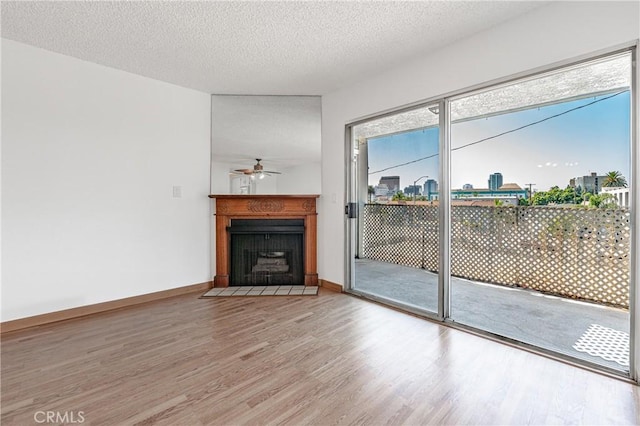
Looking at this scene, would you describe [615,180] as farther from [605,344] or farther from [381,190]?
[381,190]

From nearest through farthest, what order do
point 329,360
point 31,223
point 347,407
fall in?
point 347,407
point 329,360
point 31,223

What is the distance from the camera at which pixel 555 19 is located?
74.9 inches

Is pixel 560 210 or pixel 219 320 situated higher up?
pixel 560 210

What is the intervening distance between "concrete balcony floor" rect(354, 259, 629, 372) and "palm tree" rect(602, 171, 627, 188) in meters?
1.18

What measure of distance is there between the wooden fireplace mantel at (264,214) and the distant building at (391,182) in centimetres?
86

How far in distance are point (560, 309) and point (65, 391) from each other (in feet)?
13.2

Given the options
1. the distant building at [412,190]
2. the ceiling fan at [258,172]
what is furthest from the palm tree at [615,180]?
the ceiling fan at [258,172]

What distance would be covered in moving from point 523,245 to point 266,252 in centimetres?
314

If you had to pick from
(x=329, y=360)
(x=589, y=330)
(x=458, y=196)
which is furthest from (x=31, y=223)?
(x=589, y=330)

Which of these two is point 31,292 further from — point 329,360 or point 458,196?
point 458,196

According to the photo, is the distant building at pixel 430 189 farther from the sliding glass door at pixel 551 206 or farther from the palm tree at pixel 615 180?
the palm tree at pixel 615 180

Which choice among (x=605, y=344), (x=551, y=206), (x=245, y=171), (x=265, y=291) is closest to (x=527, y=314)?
(x=605, y=344)

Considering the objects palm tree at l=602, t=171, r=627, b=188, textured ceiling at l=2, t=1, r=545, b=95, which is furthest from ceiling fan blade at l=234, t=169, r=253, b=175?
palm tree at l=602, t=171, r=627, b=188

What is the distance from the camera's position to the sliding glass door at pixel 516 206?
221 centimetres
